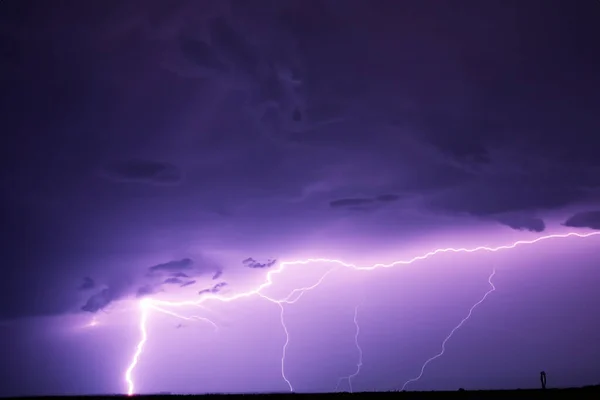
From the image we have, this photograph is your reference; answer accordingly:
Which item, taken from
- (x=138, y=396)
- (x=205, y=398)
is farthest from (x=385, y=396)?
(x=138, y=396)

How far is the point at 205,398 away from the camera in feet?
45.0

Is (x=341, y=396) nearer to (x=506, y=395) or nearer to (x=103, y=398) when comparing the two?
(x=506, y=395)

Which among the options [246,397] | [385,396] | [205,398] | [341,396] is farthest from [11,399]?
[385,396]

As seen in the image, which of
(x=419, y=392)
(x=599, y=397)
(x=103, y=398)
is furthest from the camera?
(x=103, y=398)

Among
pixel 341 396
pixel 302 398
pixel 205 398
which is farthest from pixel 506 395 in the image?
pixel 205 398

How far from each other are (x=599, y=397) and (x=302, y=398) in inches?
279

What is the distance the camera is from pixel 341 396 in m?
12.7

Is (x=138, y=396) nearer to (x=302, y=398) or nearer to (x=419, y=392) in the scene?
(x=302, y=398)

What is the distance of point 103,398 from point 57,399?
1.61 metres

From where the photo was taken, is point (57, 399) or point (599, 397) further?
point (57, 399)

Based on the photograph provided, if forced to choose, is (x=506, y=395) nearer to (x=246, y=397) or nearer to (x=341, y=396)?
(x=341, y=396)

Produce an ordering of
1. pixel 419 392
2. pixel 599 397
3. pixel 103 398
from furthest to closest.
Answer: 1. pixel 103 398
2. pixel 419 392
3. pixel 599 397

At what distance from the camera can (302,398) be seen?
1258cm

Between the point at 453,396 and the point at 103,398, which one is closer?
the point at 453,396
